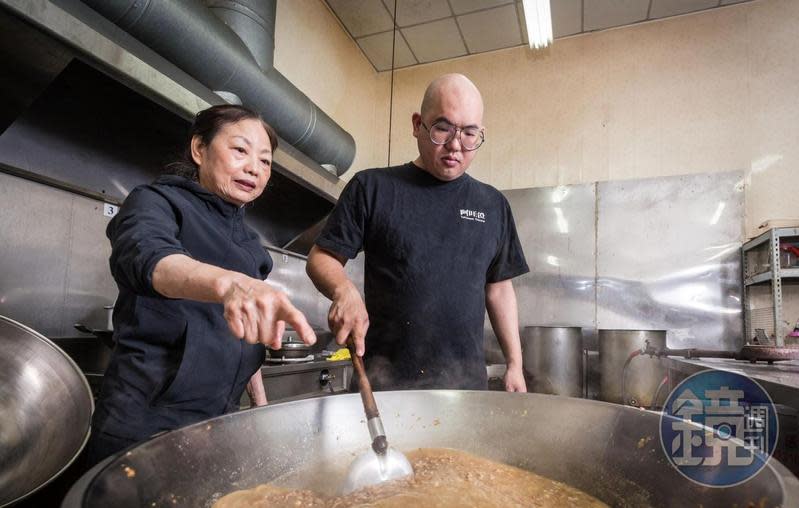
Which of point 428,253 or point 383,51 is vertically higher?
point 383,51

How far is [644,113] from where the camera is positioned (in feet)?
12.8

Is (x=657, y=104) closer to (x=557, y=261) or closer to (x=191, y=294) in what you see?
(x=557, y=261)

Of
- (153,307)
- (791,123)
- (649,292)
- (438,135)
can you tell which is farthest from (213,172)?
(791,123)

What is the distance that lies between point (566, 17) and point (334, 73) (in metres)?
2.09

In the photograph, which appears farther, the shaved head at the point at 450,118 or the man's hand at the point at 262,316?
the shaved head at the point at 450,118

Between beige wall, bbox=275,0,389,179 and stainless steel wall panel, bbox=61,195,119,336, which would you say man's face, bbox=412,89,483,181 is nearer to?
stainless steel wall panel, bbox=61,195,119,336

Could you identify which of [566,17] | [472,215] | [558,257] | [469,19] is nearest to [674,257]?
[558,257]

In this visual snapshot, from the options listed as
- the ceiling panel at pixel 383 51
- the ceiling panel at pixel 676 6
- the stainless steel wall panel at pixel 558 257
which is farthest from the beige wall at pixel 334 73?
the ceiling panel at pixel 676 6

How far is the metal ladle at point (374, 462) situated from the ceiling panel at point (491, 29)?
386cm

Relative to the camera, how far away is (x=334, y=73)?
416cm

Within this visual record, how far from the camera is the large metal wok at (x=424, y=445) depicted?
63 centimetres

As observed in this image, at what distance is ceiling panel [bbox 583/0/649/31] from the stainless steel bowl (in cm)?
425

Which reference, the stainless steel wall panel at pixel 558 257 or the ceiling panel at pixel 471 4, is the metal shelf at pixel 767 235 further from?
the ceiling panel at pixel 471 4

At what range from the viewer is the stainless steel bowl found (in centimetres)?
105
